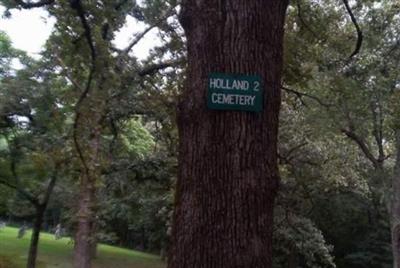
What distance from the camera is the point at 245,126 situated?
285cm

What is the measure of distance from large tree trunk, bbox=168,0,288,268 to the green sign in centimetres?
3

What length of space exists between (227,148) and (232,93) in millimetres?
291

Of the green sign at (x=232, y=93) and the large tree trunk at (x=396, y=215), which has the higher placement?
the large tree trunk at (x=396, y=215)

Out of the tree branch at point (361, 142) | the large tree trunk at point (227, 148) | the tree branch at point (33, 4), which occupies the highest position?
the tree branch at point (361, 142)

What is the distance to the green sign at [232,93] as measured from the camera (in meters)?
2.86

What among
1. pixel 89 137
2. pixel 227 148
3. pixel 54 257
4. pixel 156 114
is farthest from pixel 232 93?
pixel 54 257

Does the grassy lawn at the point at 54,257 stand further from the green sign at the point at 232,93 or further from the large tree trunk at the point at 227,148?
the green sign at the point at 232,93

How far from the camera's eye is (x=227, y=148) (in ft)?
9.20

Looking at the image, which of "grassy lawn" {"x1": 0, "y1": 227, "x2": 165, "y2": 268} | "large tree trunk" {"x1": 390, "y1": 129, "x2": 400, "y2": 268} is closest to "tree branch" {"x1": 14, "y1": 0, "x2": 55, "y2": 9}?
"large tree trunk" {"x1": 390, "y1": 129, "x2": 400, "y2": 268}

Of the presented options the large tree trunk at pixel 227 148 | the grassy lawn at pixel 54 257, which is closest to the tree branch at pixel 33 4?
the large tree trunk at pixel 227 148

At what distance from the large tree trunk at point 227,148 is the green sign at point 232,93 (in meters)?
0.03

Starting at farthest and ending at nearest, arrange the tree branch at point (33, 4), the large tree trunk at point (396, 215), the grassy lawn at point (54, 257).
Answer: the grassy lawn at point (54, 257) < the large tree trunk at point (396, 215) < the tree branch at point (33, 4)

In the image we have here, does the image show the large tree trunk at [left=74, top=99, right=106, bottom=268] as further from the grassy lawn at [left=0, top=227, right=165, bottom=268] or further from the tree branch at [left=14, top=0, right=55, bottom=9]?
the grassy lawn at [left=0, top=227, right=165, bottom=268]

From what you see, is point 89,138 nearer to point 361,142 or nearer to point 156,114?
point 156,114
